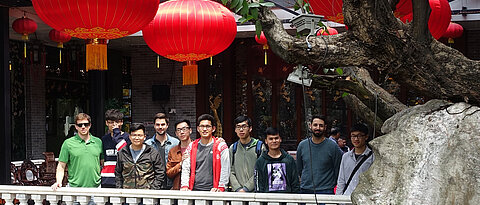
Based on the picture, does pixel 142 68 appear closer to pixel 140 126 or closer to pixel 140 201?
pixel 140 126

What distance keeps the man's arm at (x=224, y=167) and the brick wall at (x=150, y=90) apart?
8259 millimetres

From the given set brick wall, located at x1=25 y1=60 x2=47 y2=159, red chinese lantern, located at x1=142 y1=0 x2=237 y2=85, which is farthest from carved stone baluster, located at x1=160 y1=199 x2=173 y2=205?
brick wall, located at x1=25 y1=60 x2=47 y2=159

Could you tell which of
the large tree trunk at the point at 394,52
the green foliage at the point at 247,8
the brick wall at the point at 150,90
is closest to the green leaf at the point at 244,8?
the green foliage at the point at 247,8

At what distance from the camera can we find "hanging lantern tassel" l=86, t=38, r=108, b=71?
559cm

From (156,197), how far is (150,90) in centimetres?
985

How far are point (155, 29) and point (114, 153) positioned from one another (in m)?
1.36

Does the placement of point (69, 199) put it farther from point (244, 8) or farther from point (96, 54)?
point (244, 8)

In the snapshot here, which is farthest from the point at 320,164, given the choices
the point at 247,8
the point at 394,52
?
the point at 247,8

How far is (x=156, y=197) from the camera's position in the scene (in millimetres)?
5141

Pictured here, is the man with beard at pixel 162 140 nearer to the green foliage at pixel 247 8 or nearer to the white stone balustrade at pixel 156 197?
the white stone balustrade at pixel 156 197

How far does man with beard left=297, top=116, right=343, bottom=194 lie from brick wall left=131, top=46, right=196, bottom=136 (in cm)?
828

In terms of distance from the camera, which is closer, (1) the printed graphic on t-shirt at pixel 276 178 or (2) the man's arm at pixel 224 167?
(1) the printed graphic on t-shirt at pixel 276 178

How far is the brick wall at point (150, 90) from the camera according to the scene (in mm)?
14367

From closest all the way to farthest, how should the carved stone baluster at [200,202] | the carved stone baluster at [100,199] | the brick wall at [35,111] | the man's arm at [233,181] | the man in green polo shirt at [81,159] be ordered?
the carved stone baluster at [200,202] → the carved stone baluster at [100,199] → the man's arm at [233,181] → the man in green polo shirt at [81,159] → the brick wall at [35,111]
